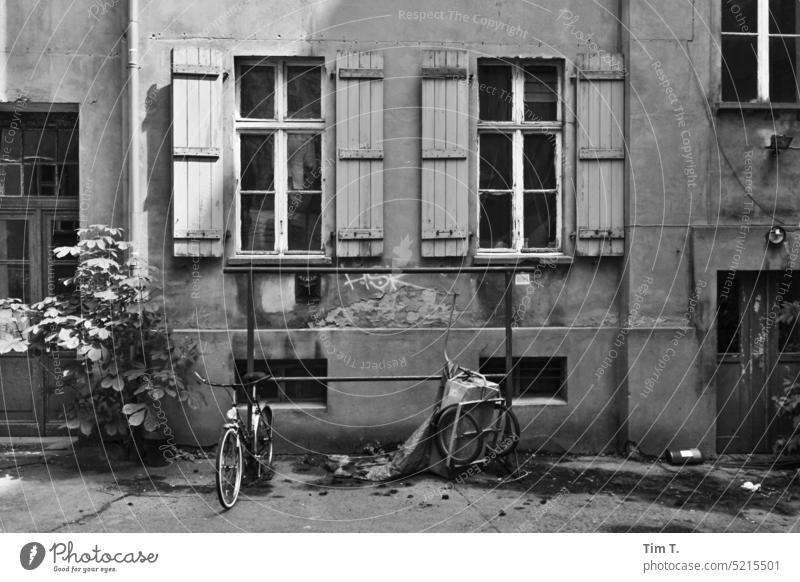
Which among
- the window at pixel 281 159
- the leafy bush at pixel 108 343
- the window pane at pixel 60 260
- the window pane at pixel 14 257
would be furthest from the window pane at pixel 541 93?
the window pane at pixel 14 257

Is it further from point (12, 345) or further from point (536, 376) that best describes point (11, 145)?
point (536, 376)

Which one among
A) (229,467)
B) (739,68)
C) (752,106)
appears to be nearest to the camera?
(229,467)

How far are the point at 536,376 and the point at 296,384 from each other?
227 centimetres

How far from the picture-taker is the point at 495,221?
749 centimetres

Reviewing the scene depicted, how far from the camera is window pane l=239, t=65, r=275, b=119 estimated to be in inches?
287

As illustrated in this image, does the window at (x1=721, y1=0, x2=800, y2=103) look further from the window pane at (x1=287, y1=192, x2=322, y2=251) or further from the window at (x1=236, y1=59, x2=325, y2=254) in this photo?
the window pane at (x1=287, y1=192, x2=322, y2=251)

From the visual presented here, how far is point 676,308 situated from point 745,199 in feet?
3.97

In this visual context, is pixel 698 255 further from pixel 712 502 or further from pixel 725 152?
pixel 712 502

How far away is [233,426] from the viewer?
5.57m

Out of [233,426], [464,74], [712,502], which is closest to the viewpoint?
[233,426]

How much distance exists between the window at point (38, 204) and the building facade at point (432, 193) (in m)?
0.02

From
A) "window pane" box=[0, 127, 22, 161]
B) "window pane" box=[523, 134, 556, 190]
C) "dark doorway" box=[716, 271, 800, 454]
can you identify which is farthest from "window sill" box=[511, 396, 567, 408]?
"window pane" box=[0, 127, 22, 161]

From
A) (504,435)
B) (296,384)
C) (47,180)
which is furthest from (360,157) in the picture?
(47,180)

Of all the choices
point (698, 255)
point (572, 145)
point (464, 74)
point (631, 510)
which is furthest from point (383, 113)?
point (631, 510)
